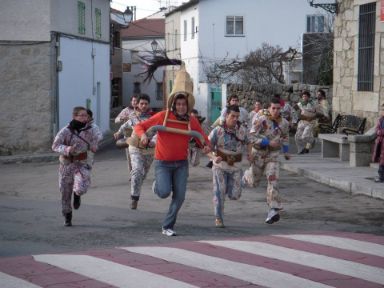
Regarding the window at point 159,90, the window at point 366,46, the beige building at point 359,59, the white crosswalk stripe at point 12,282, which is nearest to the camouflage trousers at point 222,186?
the white crosswalk stripe at point 12,282

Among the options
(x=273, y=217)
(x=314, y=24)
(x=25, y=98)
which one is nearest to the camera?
(x=273, y=217)

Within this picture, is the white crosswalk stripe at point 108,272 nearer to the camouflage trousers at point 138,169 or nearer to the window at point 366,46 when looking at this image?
the camouflage trousers at point 138,169

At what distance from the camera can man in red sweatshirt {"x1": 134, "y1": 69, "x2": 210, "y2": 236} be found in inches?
381

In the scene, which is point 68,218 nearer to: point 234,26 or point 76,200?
point 76,200

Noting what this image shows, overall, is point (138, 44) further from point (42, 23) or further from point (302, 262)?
point (302, 262)

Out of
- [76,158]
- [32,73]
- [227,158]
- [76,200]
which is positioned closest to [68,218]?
[76,200]

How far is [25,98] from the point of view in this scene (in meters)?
23.3

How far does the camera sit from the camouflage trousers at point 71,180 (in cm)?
1071

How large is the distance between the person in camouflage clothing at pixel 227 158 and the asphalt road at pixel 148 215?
0.41 metres

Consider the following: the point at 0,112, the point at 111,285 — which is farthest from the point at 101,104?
the point at 111,285

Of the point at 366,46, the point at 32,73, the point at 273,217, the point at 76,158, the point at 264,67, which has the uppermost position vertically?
the point at 366,46

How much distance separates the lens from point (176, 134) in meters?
9.70

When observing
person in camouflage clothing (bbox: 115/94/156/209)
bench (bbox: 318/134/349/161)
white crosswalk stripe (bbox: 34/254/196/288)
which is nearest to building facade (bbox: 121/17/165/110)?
bench (bbox: 318/134/349/161)

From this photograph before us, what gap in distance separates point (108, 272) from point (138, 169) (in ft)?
16.3
